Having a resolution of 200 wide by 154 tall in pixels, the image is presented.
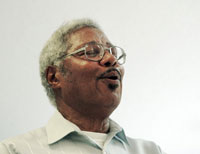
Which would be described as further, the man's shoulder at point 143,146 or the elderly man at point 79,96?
the man's shoulder at point 143,146

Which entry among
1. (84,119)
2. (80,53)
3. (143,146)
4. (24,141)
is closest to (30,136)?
(24,141)

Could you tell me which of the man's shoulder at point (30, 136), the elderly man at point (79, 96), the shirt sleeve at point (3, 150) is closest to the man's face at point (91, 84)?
the elderly man at point (79, 96)

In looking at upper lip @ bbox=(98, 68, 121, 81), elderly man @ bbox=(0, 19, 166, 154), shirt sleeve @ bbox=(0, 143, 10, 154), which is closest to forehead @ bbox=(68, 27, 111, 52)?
elderly man @ bbox=(0, 19, 166, 154)

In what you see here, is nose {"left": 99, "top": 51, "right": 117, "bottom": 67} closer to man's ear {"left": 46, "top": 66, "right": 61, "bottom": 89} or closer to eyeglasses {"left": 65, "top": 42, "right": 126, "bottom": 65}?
eyeglasses {"left": 65, "top": 42, "right": 126, "bottom": 65}

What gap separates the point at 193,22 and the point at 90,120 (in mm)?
1022

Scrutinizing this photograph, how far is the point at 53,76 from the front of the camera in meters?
0.87

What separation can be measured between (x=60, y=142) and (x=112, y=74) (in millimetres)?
226

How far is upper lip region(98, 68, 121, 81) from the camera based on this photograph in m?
0.79

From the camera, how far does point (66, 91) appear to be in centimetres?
82

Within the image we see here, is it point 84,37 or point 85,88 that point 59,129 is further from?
point 84,37

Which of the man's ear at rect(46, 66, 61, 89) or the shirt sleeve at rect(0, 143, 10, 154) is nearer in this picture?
the shirt sleeve at rect(0, 143, 10, 154)

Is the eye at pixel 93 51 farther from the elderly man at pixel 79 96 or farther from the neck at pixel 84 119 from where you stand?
the neck at pixel 84 119

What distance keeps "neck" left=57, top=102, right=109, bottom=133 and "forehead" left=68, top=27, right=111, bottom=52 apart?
0.58 ft

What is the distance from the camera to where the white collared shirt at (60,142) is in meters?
0.72
